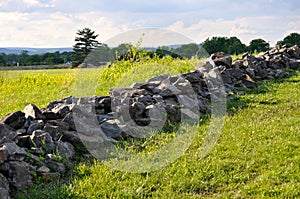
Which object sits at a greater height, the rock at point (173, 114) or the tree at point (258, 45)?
the tree at point (258, 45)

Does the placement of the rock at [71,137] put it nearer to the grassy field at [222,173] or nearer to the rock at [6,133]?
the grassy field at [222,173]

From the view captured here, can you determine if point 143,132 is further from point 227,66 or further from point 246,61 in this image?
point 246,61

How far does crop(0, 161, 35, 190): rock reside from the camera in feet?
11.1

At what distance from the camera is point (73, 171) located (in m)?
3.74

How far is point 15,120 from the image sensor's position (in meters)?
4.38

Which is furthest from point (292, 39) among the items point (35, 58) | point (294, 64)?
point (35, 58)

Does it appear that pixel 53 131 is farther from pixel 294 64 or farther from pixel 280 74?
pixel 294 64

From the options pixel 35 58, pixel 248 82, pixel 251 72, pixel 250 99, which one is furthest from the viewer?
pixel 35 58

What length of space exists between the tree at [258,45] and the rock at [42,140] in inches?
611

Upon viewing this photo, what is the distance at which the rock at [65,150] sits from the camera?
4004mm

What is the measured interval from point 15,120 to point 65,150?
78 centimetres

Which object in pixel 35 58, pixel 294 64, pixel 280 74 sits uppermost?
pixel 35 58

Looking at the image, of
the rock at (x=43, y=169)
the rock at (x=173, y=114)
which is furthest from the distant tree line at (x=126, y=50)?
the rock at (x=43, y=169)

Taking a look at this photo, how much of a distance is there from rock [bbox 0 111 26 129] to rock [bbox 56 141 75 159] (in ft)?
2.03
